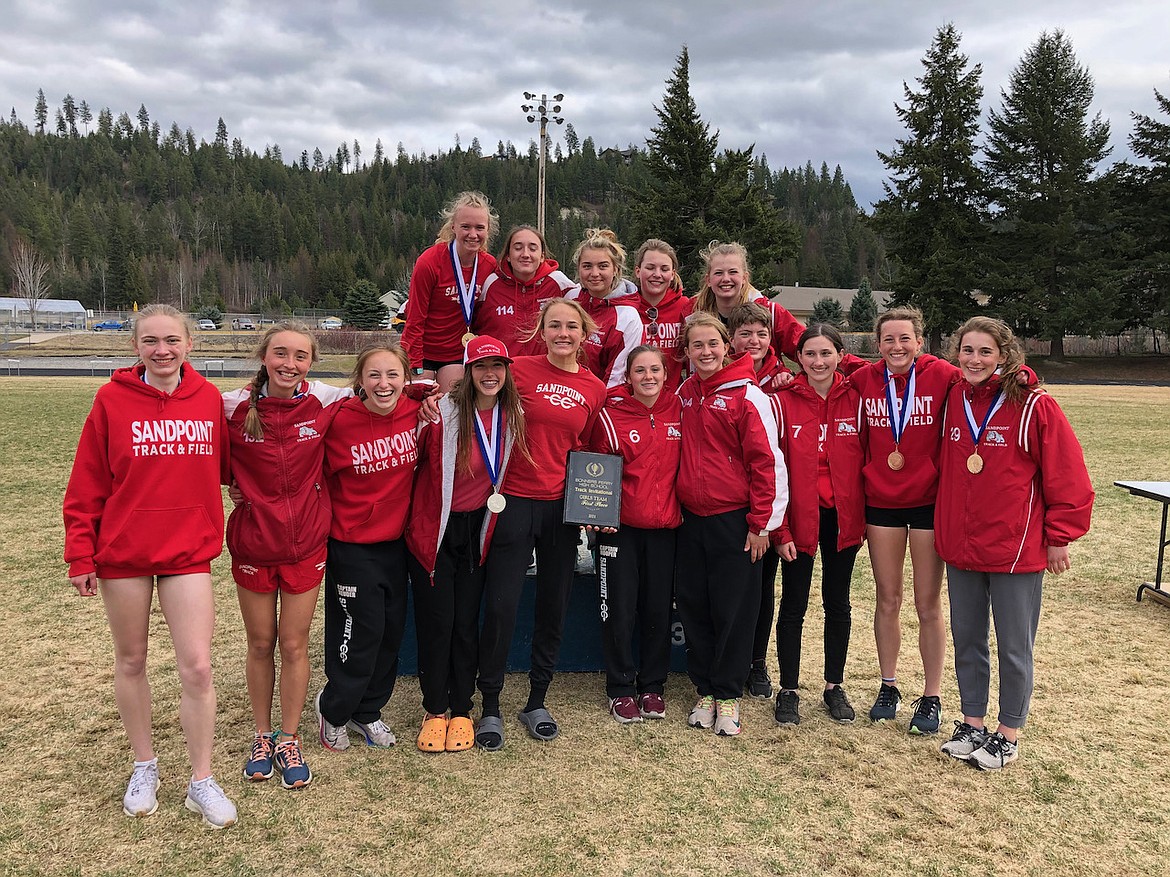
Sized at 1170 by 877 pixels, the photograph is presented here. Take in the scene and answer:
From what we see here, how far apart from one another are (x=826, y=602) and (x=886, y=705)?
2.12 ft

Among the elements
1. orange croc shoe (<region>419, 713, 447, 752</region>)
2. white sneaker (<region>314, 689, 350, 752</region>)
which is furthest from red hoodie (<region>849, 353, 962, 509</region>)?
white sneaker (<region>314, 689, 350, 752</region>)

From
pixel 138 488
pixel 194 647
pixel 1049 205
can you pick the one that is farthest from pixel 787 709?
pixel 1049 205

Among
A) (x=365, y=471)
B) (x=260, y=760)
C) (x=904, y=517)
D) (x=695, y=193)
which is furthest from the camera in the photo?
(x=695, y=193)

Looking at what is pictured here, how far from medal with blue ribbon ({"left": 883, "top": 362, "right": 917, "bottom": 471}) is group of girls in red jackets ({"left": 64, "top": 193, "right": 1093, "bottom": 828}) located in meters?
0.01

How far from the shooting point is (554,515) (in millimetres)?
3982

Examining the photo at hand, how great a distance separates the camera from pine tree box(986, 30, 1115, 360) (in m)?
38.3

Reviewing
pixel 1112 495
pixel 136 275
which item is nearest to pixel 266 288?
pixel 136 275

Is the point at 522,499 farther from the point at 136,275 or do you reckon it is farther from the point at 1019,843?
the point at 136,275

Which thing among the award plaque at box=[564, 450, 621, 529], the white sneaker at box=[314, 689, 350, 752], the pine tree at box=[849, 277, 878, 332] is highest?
the pine tree at box=[849, 277, 878, 332]

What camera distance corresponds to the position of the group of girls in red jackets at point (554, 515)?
3229 millimetres

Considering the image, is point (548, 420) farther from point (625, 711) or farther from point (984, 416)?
point (984, 416)

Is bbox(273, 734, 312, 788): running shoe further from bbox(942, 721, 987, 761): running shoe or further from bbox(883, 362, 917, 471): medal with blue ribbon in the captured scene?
bbox(883, 362, 917, 471): medal with blue ribbon

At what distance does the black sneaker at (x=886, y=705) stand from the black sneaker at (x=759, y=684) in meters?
0.57

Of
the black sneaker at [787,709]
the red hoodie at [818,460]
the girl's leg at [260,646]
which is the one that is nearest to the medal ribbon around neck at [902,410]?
the red hoodie at [818,460]
